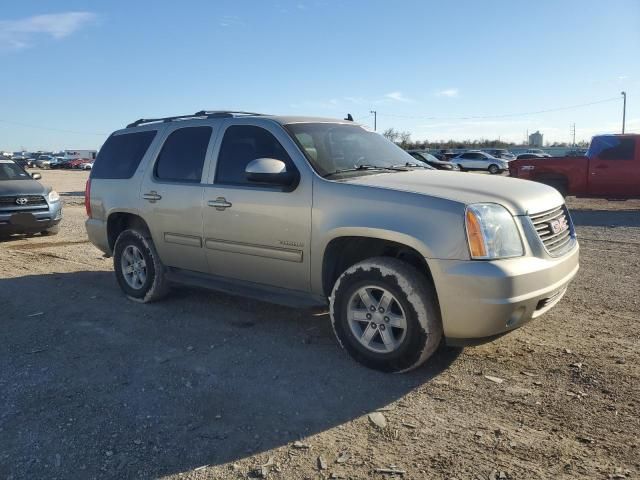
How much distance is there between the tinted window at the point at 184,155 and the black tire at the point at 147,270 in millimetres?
728

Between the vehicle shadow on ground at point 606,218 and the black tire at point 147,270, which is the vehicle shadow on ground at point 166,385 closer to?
the black tire at point 147,270

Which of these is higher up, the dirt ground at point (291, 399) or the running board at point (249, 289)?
the running board at point (249, 289)

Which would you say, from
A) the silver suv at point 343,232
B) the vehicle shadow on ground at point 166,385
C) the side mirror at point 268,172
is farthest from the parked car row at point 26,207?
the side mirror at point 268,172

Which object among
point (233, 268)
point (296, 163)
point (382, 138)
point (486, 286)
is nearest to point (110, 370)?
point (233, 268)

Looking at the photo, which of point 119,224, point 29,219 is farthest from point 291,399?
point 29,219

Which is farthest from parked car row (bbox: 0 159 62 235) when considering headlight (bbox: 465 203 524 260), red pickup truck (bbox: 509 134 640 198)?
red pickup truck (bbox: 509 134 640 198)

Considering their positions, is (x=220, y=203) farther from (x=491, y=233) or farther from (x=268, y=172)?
(x=491, y=233)

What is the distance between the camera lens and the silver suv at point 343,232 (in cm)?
360

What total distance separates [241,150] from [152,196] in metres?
1.27

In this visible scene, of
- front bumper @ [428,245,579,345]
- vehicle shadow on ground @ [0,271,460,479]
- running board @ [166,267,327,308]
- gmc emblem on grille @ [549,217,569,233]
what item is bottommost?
vehicle shadow on ground @ [0,271,460,479]

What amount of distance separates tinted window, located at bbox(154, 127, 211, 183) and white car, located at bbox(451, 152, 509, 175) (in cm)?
3571

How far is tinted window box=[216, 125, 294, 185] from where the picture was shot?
4.75m

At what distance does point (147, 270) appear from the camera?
5809 millimetres

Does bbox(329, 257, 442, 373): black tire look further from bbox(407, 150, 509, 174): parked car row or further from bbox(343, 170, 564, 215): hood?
bbox(407, 150, 509, 174): parked car row
